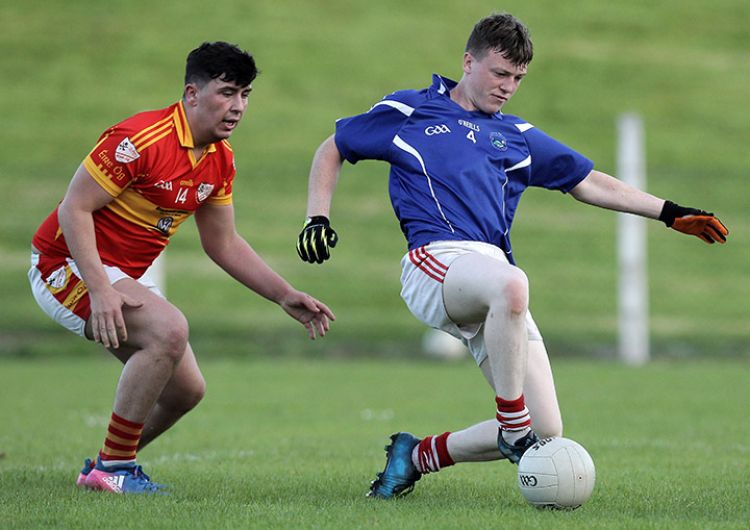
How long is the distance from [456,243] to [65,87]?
2429cm

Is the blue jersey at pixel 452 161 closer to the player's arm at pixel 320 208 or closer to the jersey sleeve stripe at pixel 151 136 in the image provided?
the player's arm at pixel 320 208

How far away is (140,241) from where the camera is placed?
6320mm

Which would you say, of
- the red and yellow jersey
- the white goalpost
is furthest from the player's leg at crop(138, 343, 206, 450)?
the white goalpost

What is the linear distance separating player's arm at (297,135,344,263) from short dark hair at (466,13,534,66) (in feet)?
2.73

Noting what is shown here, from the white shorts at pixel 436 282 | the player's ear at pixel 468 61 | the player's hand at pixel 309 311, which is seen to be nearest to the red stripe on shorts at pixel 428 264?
the white shorts at pixel 436 282

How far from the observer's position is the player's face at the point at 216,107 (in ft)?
19.9

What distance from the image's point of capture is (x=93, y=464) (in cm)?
630

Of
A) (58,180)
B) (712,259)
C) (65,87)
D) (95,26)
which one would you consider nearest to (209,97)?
(58,180)

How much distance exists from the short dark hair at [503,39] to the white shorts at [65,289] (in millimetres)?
1991

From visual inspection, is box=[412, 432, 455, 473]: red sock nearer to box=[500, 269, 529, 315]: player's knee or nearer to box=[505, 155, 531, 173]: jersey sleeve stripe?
box=[500, 269, 529, 315]: player's knee

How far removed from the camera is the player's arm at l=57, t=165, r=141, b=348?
5809 millimetres

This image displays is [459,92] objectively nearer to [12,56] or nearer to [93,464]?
[93,464]

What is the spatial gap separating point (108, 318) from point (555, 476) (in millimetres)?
2114

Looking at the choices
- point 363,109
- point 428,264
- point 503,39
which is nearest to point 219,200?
point 428,264
